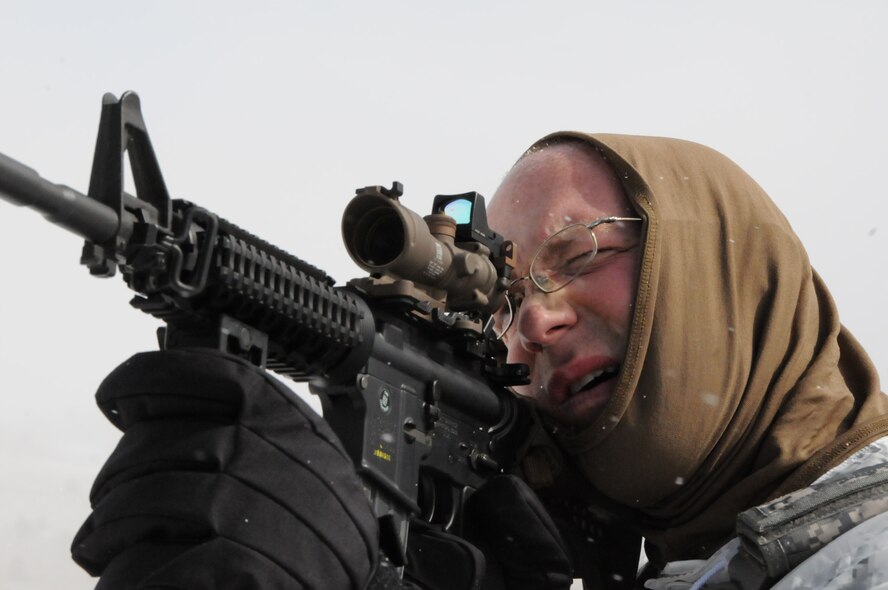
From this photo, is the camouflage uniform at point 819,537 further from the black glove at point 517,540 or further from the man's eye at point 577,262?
the man's eye at point 577,262

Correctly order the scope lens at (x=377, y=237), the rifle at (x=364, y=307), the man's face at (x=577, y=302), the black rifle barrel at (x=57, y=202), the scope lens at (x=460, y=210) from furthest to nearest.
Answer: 1. the man's face at (x=577, y=302)
2. the scope lens at (x=460, y=210)
3. the scope lens at (x=377, y=237)
4. the rifle at (x=364, y=307)
5. the black rifle barrel at (x=57, y=202)

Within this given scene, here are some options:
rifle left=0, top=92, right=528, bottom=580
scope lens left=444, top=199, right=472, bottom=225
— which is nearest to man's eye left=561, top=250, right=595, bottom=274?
rifle left=0, top=92, right=528, bottom=580

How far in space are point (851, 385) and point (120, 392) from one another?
2.42m

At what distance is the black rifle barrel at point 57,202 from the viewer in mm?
1905

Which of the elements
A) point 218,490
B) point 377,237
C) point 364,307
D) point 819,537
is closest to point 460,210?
point 377,237

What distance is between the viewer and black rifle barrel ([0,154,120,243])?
1905 mm

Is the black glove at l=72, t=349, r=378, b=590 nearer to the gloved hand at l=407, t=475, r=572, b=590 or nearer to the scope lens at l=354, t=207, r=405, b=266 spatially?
the scope lens at l=354, t=207, r=405, b=266

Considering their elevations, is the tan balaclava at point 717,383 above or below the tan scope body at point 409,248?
below

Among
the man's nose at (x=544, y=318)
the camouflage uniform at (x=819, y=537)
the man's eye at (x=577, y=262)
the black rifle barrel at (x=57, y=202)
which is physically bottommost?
the camouflage uniform at (x=819, y=537)

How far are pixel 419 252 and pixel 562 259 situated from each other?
3.31 feet

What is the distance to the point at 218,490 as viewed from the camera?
2010mm

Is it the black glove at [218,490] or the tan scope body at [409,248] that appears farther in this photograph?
the tan scope body at [409,248]

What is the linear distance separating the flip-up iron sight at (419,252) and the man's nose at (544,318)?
0.43 m

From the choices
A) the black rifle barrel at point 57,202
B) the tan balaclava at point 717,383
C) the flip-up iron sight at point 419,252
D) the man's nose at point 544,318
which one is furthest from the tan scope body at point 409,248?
the black rifle barrel at point 57,202
